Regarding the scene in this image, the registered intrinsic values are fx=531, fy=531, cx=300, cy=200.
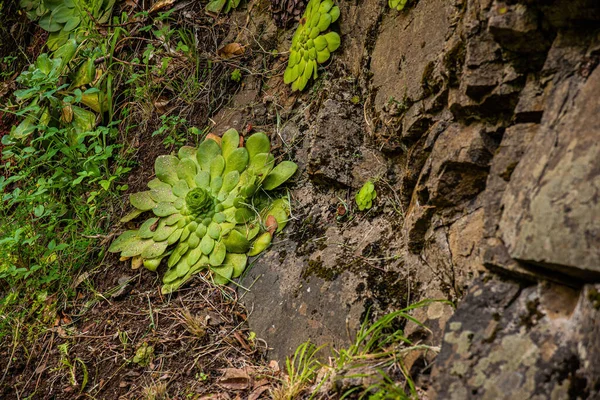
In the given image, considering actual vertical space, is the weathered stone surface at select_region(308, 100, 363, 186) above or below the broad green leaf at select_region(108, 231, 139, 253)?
above

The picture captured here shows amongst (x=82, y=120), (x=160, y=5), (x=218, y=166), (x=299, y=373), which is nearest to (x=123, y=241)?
(x=218, y=166)

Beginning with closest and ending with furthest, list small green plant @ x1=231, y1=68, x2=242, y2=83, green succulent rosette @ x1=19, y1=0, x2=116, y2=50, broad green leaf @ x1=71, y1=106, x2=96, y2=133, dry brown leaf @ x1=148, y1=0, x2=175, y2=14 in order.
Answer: small green plant @ x1=231, y1=68, x2=242, y2=83 → broad green leaf @ x1=71, y1=106, x2=96, y2=133 → dry brown leaf @ x1=148, y1=0, x2=175, y2=14 → green succulent rosette @ x1=19, y1=0, x2=116, y2=50

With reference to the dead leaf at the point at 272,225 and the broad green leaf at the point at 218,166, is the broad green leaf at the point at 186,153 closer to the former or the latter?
the broad green leaf at the point at 218,166

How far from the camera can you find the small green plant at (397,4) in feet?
8.06

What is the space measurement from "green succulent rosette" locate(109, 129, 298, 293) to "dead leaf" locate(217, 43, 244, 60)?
740mm

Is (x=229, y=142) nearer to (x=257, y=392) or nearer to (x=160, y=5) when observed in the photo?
(x=257, y=392)

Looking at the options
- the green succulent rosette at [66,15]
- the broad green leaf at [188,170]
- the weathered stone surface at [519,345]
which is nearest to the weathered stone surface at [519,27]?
the weathered stone surface at [519,345]

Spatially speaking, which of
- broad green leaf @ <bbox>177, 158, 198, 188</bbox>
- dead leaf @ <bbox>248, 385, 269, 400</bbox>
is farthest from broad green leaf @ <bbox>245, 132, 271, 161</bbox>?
dead leaf @ <bbox>248, 385, 269, 400</bbox>

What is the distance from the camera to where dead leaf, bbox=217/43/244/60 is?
11.4 feet

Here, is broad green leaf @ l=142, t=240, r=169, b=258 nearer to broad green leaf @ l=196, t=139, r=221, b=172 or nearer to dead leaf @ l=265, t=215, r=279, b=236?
broad green leaf @ l=196, t=139, r=221, b=172

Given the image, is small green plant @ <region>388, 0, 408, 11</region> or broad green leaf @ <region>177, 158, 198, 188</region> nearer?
small green plant @ <region>388, 0, 408, 11</region>

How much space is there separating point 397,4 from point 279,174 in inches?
39.7

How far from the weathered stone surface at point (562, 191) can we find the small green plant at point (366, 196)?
89 cm

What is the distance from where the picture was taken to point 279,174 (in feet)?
9.13
